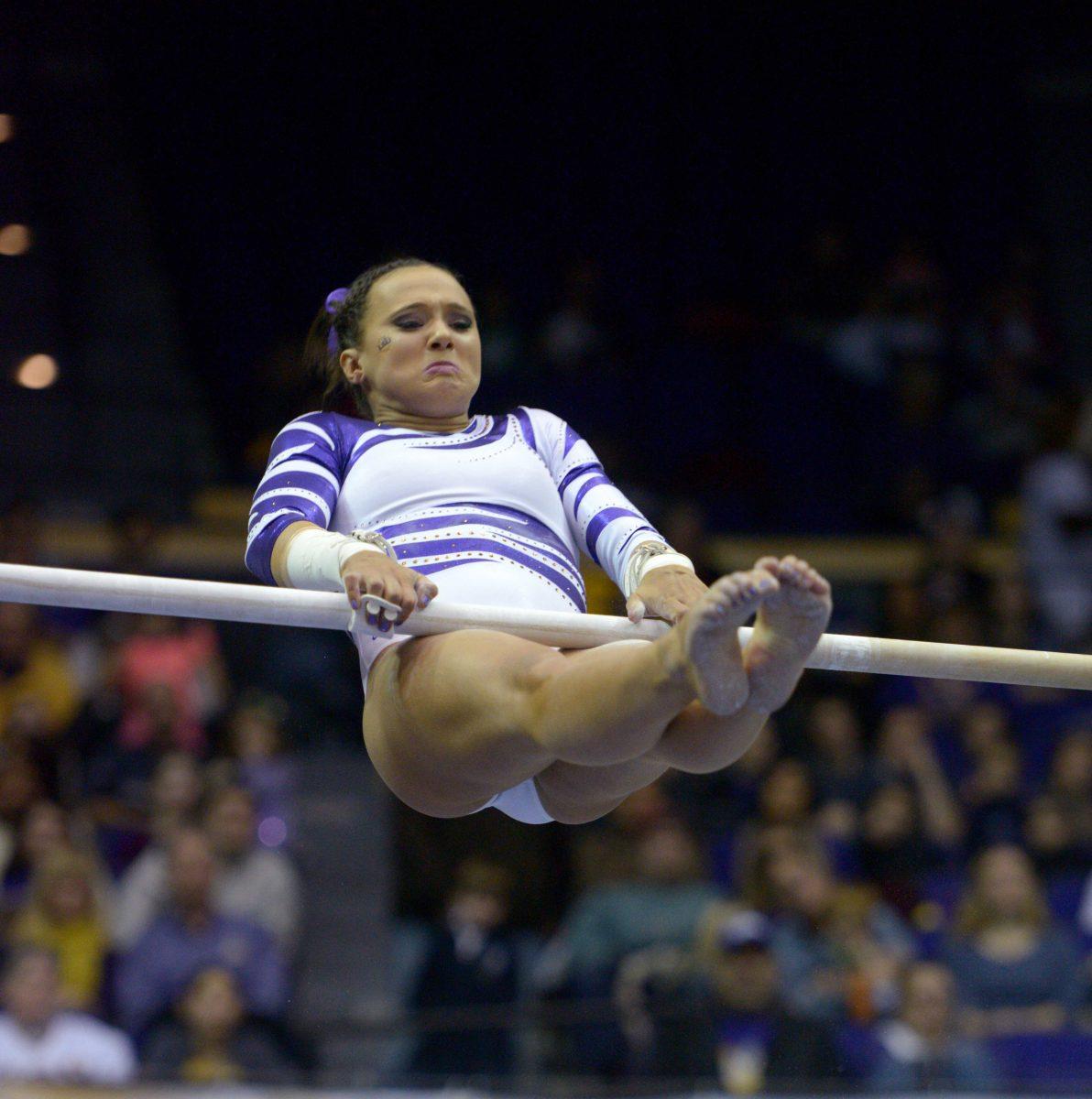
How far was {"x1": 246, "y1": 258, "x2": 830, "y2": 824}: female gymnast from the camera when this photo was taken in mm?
2498

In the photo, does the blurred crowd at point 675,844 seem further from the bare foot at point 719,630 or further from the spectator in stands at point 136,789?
the bare foot at point 719,630

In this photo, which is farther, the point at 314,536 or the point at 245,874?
the point at 245,874

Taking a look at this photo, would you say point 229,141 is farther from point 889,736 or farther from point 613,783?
point 613,783

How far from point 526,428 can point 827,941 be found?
275 centimetres

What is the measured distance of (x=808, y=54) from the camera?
9102 millimetres

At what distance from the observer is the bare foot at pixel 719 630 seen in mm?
2391

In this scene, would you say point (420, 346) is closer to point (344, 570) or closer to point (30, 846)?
point (344, 570)

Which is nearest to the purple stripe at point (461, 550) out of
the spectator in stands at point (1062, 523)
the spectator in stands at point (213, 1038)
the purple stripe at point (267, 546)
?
the purple stripe at point (267, 546)

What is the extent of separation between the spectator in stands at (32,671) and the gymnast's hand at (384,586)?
3346 millimetres

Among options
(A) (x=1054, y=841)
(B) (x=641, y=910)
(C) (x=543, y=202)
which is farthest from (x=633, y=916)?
(C) (x=543, y=202)

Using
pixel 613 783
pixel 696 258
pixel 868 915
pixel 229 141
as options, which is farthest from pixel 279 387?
pixel 613 783

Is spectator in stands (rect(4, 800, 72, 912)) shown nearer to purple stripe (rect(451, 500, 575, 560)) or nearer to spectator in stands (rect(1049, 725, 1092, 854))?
purple stripe (rect(451, 500, 575, 560))

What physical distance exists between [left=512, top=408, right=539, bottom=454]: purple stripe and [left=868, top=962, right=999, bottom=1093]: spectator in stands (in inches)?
99.6

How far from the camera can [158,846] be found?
557 cm
